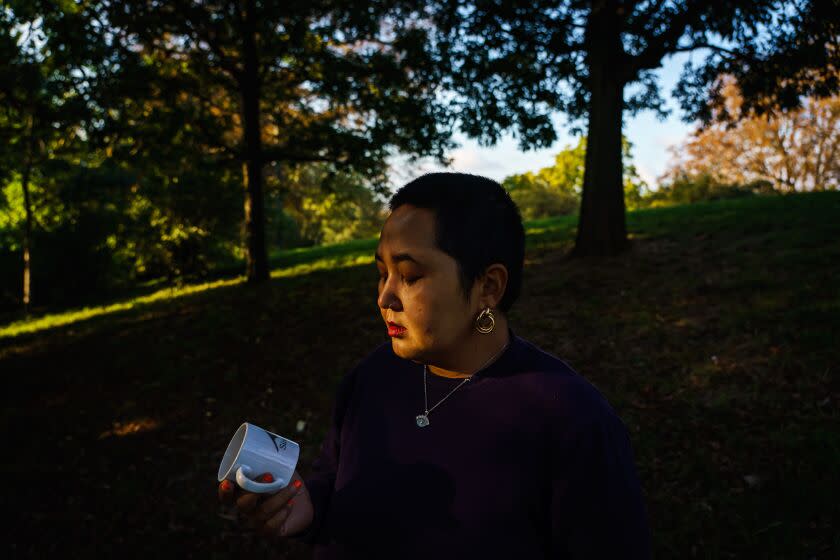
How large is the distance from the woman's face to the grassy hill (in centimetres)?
330

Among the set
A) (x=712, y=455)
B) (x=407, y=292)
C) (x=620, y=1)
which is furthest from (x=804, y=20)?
(x=407, y=292)

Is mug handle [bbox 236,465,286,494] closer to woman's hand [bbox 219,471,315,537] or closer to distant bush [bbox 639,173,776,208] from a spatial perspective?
woman's hand [bbox 219,471,315,537]

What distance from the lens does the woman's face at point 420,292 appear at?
1.41 meters

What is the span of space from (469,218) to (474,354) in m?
0.42

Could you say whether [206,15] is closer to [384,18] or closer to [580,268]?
[384,18]

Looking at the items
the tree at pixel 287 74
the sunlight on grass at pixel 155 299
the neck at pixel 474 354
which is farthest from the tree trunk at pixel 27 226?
the neck at pixel 474 354

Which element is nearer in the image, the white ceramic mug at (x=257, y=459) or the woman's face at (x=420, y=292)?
the white ceramic mug at (x=257, y=459)

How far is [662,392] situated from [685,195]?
89.4 feet

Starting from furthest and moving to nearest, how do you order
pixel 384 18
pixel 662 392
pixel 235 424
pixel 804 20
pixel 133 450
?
1. pixel 384 18
2. pixel 804 20
3. pixel 235 424
4. pixel 133 450
5. pixel 662 392

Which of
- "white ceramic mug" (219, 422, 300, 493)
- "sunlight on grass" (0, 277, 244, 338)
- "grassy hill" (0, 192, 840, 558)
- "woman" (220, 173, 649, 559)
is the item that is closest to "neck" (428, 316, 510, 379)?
"woman" (220, 173, 649, 559)

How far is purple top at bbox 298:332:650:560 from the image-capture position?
1308mm

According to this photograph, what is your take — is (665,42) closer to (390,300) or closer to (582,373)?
(582,373)

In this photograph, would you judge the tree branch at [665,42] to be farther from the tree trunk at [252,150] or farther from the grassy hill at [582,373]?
the tree trunk at [252,150]

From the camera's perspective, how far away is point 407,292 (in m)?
1.44
